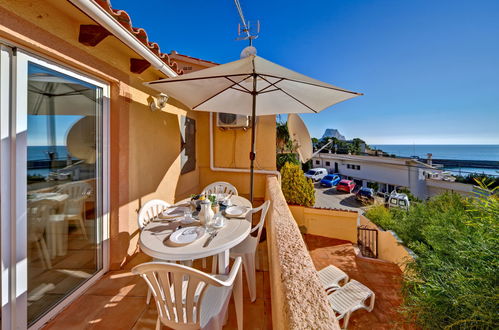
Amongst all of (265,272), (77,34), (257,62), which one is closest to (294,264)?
(265,272)

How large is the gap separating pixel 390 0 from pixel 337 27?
2.22 meters

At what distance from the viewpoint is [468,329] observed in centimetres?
139

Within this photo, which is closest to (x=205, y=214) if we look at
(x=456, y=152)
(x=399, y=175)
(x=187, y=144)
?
(x=187, y=144)

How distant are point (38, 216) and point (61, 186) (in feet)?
1.12

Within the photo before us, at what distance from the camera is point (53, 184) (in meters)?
1.97

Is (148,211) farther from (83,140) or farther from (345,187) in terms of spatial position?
(345,187)

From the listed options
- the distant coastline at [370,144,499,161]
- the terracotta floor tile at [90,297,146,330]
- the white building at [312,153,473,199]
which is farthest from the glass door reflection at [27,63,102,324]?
the distant coastline at [370,144,499,161]

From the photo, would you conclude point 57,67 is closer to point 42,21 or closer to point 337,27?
point 42,21

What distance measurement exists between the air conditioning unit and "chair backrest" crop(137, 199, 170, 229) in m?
3.21

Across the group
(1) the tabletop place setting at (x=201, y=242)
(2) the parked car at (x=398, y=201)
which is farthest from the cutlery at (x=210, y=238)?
(2) the parked car at (x=398, y=201)

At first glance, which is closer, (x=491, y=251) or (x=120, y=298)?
(x=491, y=251)

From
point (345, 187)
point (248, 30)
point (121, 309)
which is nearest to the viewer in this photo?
point (121, 309)

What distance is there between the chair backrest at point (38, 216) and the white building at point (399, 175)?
2159 cm

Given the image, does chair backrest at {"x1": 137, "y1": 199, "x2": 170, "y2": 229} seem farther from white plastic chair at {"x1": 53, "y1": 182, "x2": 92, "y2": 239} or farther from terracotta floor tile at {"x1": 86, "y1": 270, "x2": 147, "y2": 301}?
terracotta floor tile at {"x1": 86, "y1": 270, "x2": 147, "y2": 301}
